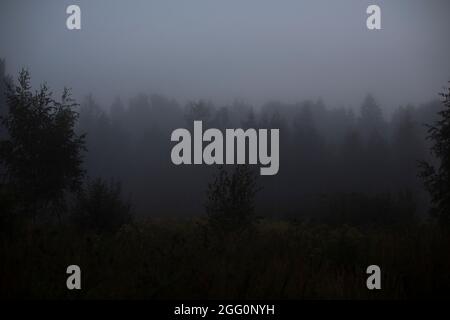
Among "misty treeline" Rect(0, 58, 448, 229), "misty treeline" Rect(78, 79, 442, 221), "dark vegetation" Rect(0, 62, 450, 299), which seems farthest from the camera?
"misty treeline" Rect(78, 79, 442, 221)

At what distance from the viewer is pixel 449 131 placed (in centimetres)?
1275

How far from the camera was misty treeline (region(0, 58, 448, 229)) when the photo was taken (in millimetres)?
16312

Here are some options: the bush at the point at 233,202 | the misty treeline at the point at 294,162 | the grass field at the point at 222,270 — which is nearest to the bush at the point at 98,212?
the bush at the point at 233,202

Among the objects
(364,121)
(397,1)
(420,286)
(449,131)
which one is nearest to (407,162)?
(364,121)

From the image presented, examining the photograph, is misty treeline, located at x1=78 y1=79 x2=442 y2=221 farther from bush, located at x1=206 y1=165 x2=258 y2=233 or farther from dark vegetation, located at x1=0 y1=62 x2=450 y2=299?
bush, located at x1=206 y1=165 x2=258 y2=233

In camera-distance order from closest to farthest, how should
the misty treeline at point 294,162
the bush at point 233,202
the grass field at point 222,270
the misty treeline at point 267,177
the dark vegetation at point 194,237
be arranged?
the grass field at point 222,270, the dark vegetation at point 194,237, the bush at point 233,202, the misty treeline at point 267,177, the misty treeline at point 294,162

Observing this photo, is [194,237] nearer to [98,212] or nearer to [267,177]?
[98,212]

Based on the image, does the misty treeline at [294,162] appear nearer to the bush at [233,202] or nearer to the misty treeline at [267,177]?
the misty treeline at [267,177]

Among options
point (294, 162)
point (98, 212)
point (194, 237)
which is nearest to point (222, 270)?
point (194, 237)

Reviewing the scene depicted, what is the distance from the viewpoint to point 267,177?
52031mm

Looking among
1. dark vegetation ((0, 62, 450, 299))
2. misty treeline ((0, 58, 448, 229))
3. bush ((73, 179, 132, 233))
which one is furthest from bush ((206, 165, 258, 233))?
bush ((73, 179, 132, 233))

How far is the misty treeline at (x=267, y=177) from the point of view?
16.3 meters

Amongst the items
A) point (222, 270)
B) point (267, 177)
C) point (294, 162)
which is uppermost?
point (294, 162)
